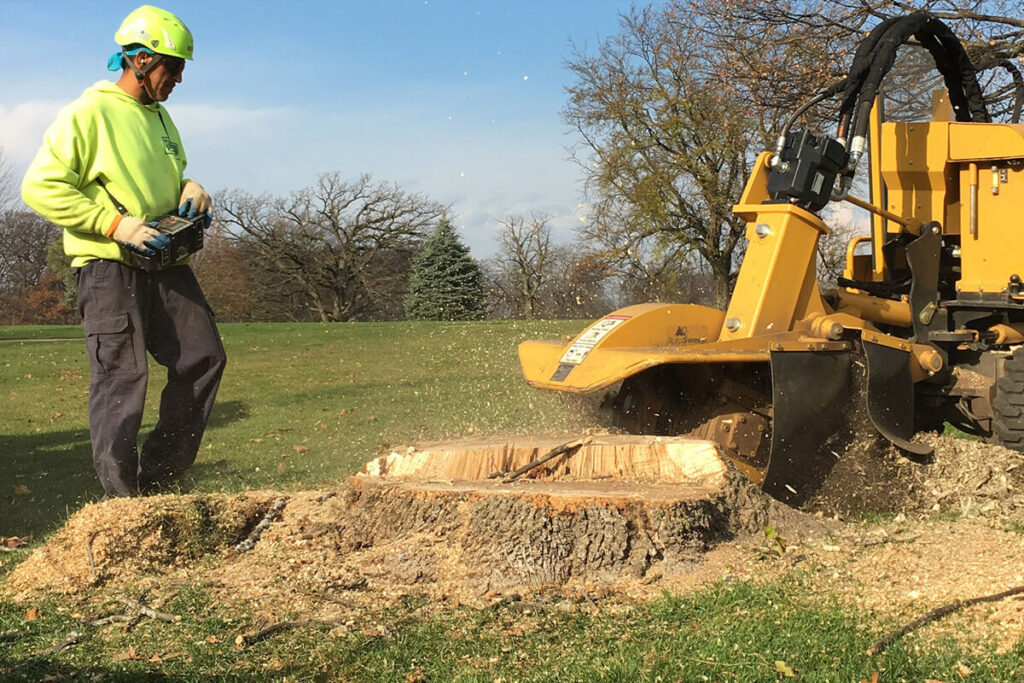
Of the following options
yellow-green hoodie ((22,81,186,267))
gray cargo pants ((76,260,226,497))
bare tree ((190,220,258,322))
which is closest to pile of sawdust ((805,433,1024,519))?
gray cargo pants ((76,260,226,497))

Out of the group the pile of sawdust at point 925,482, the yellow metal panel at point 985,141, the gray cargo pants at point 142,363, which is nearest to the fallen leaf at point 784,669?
the pile of sawdust at point 925,482

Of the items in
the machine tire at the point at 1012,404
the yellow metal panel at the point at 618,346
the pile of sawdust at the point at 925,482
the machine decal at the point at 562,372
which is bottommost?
the pile of sawdust at the point at 925,482

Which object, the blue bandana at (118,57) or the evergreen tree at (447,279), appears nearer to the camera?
the blue bandana at (118,57)

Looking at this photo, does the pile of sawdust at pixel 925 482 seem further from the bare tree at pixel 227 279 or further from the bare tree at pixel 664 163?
the bare tree at pixel 227 279

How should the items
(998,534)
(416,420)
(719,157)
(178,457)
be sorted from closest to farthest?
(998,534) < (178,457) < (416,420) < (719,157)

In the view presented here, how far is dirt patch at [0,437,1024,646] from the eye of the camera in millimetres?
3664

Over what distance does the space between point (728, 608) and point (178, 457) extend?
3.08 meters

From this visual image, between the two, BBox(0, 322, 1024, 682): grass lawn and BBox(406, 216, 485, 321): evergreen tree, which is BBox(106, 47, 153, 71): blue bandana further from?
BBox(406, 216, 485, 321): evergreen tree

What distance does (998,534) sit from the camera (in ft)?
13.8

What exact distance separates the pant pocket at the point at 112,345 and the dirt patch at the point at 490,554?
89 cm

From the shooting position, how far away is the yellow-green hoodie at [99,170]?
4.69 m

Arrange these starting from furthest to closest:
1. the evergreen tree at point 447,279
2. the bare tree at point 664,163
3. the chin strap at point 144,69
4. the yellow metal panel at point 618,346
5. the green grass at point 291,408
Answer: the evergreen tree at point 447,279 → the bare tree at point 664,163 → the green grass at point 291,408 → the chin strap at point 144,69 → the yellow metal panel at point 618,346

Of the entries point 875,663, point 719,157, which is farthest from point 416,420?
point 719,157

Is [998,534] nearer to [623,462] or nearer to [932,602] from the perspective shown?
[932,602]
